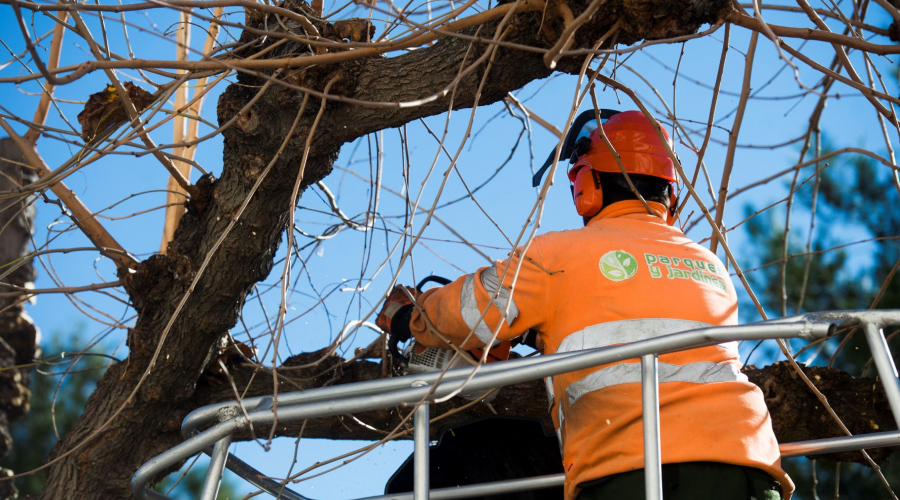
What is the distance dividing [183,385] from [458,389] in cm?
164

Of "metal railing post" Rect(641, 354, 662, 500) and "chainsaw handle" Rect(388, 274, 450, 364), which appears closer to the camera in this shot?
"metal railing post" Rect(641, 354, 662, 500)

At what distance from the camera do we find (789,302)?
278 inches

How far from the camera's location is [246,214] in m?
2.60

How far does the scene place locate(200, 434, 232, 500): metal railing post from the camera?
1700mm

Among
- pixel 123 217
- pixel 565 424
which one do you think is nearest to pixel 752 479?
pixel 565 424

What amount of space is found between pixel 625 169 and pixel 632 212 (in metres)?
0.15

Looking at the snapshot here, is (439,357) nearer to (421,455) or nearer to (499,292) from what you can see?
(499,292)

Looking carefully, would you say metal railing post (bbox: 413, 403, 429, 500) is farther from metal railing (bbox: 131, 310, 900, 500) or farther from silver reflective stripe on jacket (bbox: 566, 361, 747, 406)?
silver reflective stripe on jacket (bbox: 566, 361, 747, 406)

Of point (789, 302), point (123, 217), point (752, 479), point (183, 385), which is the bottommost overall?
point (752, 479)

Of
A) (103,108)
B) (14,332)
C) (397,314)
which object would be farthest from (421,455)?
(14,332)

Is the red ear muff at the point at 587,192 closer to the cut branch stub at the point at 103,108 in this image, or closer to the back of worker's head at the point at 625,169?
the back of worker's head at the point at 625,169

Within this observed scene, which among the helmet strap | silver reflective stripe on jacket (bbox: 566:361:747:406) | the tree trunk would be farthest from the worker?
the tree trunk

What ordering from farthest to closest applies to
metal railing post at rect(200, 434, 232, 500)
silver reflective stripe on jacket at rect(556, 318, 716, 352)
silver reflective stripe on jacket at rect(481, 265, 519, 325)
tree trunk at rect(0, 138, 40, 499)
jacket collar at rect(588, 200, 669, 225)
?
tree trunk at rect(0, 138, 40, 499) < jacket collar at rect(588, 200, 669, 225) < silver reflective stripe on jacket at rect(481, 265, 519, 325) < silver reflective stripe on jacket at rect(556, 318, 716, 352) < metal railing post at rect(200, 434, 232, 500)

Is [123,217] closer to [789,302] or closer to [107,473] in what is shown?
[107,473]
